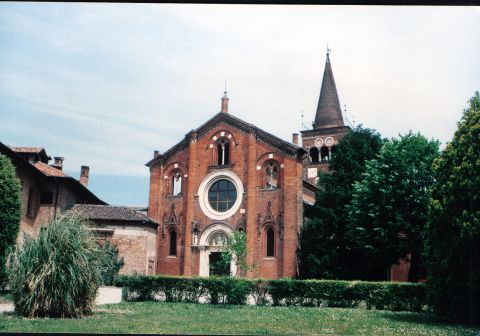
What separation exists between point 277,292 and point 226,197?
13.2 meters

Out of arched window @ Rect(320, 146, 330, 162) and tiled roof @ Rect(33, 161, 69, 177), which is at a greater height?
arched window @ Rect(320, 146, 330, 162)

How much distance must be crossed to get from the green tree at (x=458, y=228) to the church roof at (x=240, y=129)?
16.6 m

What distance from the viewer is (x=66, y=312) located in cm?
1365

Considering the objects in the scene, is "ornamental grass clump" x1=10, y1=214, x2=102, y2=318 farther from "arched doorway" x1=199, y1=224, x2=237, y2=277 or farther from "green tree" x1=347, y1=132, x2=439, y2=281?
"arched doorway" x1=199, y1=224, x2=237, y2=277

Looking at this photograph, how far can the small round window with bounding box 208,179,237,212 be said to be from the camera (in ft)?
111

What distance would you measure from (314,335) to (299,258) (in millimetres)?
19289

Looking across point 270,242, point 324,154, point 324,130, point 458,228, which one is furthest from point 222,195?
point 458,228

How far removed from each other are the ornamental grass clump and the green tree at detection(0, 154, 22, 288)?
7.65 metres

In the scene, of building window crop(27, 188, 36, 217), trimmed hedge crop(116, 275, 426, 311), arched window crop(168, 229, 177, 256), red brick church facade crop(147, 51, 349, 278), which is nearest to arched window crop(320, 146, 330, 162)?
red brick church facade crop(147, 51, 349, 278)

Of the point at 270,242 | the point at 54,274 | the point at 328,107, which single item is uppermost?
the point at 328,107

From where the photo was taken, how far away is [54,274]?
1342 centimetres

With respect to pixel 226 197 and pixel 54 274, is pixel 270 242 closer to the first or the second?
pixel 226 197

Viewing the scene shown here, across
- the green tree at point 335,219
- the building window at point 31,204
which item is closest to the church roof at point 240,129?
the green tree at point 335,219

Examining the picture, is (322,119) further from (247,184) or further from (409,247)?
(409,247)
